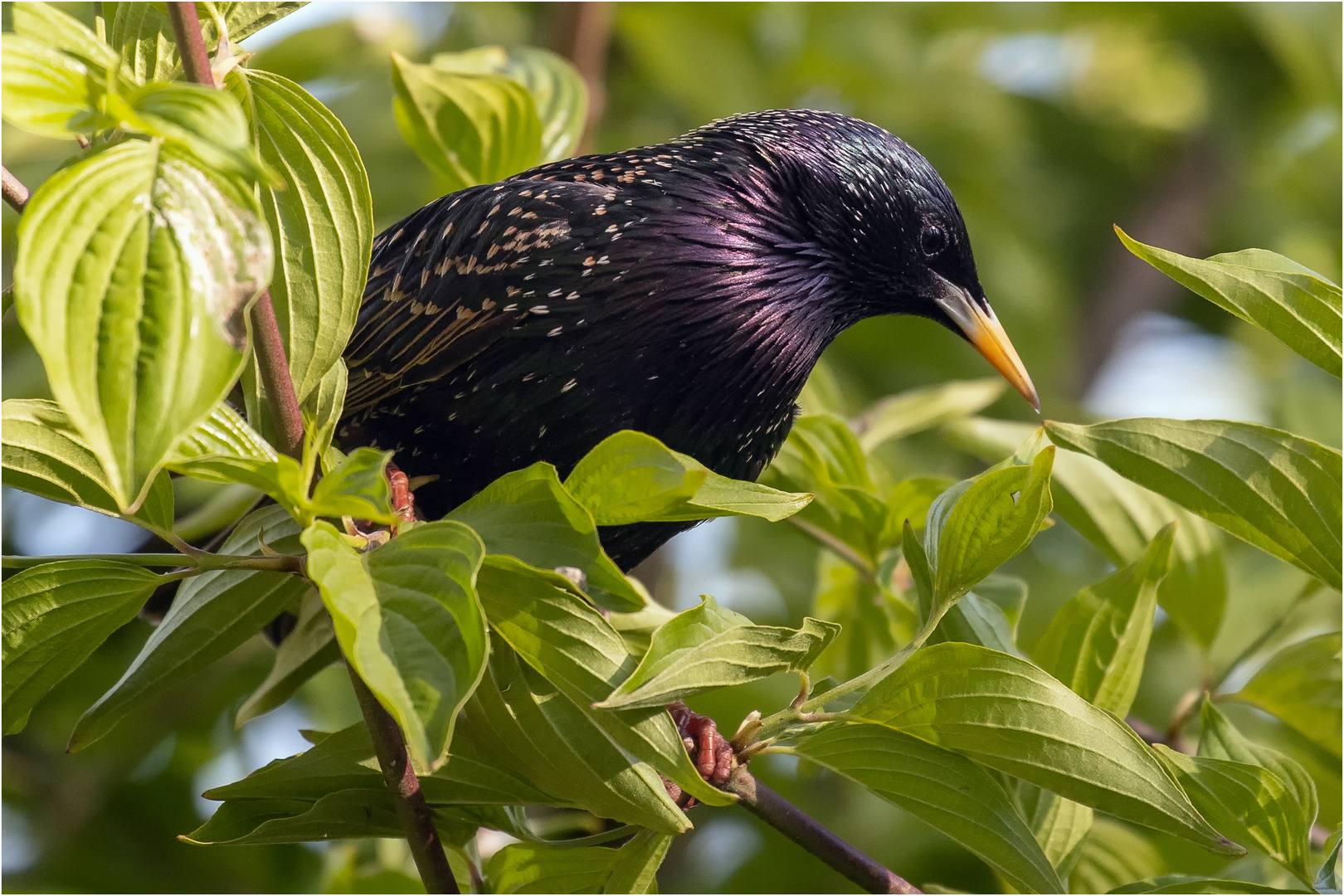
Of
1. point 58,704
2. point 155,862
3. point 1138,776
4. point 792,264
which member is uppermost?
point 792,264

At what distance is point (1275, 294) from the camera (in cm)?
145

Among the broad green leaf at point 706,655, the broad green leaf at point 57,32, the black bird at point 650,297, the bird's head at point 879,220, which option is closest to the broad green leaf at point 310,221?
the broad green leaf at point 57,32

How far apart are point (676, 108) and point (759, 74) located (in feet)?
1.32

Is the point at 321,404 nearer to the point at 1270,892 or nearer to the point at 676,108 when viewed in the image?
the point at 1270,892

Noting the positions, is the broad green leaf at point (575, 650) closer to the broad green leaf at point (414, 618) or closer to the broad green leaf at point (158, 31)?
the broad green leaf at point (414, 618)

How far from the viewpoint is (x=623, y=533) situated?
208cm

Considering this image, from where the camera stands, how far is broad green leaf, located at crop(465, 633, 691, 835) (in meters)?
1.31

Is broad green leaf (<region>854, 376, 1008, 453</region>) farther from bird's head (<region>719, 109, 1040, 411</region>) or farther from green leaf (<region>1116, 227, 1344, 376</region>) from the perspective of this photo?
green leaf (<region>1116, 227, 1344, 376</region>)

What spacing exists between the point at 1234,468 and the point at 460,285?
42.7 inches

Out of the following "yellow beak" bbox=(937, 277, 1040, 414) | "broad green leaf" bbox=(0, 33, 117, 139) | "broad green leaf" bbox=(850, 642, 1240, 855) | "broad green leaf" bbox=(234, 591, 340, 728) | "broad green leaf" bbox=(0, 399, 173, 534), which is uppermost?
"broad green leaf" bbox=(0, 33, 117, 139)

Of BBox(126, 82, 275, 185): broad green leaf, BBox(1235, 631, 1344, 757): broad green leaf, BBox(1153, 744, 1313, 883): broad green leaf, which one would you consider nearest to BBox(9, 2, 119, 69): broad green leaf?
BBox(126, 82, 275, 185): broad green leaf

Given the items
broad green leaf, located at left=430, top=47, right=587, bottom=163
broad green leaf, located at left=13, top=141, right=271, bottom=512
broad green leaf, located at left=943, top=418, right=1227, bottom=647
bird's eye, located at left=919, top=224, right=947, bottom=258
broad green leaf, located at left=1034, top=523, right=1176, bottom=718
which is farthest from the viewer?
broad green leaf, located at left=430, top=47, right=587, bottom=163

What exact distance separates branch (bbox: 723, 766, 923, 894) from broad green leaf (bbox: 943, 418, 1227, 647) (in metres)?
0.79

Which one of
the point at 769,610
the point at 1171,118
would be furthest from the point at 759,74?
the point at 1171,118
